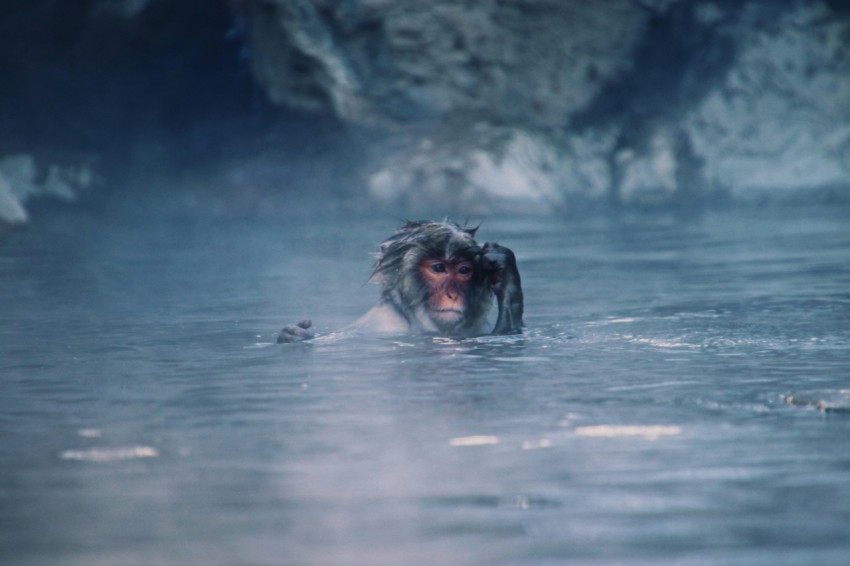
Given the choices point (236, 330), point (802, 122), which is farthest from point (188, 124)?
point (236, 330)

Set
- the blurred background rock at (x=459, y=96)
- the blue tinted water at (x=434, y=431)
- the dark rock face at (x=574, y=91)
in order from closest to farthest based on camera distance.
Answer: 1. the blue tinted water at (x=434, y=431)
2. the dark rock face at (x=574, y=91)
3. the blurred background rock at (x=459, y=96)

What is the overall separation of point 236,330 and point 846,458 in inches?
185

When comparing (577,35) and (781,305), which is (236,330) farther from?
(577,35)

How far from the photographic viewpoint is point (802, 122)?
70.1 feet

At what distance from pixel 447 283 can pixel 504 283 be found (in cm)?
29

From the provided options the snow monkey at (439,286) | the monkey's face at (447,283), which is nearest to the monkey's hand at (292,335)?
the snow monkey at (439,286)

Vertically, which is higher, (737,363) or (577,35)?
(577,35)

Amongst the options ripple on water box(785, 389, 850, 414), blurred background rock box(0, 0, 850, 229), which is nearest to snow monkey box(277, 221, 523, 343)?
ripple on water box(785, 389, 850, 414)

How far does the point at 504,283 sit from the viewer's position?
284 inches

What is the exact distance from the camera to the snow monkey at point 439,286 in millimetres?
7203

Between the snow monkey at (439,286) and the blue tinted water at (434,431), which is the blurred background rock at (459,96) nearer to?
the blue tinted water at (434,431)

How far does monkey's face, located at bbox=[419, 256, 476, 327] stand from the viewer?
7.20m

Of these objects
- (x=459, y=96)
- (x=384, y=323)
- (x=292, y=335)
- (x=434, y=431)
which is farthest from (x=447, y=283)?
(x=459, y=96)

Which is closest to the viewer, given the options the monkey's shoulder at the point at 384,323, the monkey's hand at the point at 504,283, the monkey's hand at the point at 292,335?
the monkey's hand at the point at 504,283
